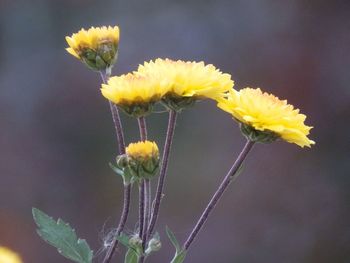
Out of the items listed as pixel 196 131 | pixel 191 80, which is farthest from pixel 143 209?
pixel 196 131

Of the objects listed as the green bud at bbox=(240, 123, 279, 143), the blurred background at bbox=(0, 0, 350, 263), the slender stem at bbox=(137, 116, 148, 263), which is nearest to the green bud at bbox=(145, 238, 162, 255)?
the slender stem at bbox=(137, 116, 148, 263)

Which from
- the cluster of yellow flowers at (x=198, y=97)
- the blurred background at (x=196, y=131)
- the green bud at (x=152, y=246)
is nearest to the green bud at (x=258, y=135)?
the cluster of yellow flowers at (x=198, y=97)

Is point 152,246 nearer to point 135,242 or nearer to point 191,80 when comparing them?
point 135,242

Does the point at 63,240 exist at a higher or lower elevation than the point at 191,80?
lower

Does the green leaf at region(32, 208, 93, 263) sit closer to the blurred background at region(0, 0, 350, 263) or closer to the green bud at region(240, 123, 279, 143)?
the green bud at region(240, 123, 279, 143)

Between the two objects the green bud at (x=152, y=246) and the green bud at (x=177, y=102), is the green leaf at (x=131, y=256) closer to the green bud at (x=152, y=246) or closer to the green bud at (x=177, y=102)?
the green bud at (x=152, y=246)

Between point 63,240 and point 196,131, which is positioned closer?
point 63,240
